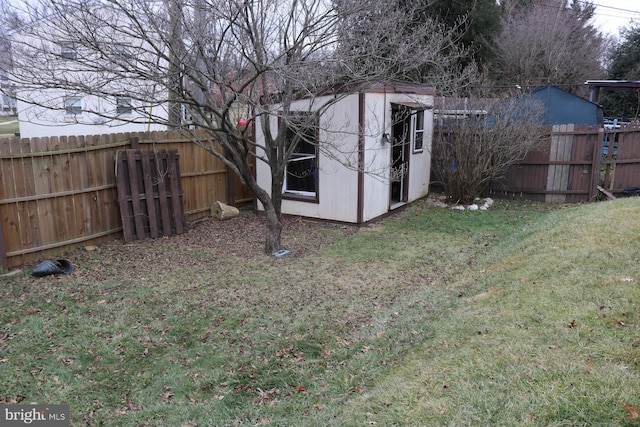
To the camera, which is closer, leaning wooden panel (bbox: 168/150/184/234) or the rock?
leaning wooden panel (bbox: 168/150/184/234)

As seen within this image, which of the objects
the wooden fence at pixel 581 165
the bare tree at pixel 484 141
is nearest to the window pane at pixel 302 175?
the bare tree at pixel 484 141

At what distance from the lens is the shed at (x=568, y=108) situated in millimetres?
13422

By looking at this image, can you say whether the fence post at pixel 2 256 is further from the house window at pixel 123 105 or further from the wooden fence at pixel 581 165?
the wooden fence at pixel 581 165

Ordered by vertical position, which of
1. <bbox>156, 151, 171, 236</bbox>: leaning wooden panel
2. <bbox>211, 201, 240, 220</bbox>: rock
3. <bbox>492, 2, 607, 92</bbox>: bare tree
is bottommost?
<bbox>211, 201, 240, 220</bbox>: rock

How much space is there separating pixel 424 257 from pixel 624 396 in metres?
4.24

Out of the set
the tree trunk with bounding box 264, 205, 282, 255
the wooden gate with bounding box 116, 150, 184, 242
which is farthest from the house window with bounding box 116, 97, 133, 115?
the tree trunk with bounding box 264, 205, 282, 255

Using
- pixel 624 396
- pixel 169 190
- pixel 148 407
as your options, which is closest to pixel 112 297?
pixel 148 407

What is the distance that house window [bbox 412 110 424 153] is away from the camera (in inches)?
407

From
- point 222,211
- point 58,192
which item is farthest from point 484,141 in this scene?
point 58,192

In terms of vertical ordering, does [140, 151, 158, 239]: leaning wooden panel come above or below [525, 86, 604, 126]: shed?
below

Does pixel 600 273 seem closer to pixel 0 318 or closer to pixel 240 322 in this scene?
pixel 240 322

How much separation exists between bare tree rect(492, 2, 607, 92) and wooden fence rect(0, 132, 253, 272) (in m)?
15.7

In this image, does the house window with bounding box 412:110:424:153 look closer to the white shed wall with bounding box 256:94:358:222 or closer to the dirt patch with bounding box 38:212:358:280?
the white shed wall with bounding box 256:94:358:222

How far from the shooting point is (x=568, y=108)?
13547mm
